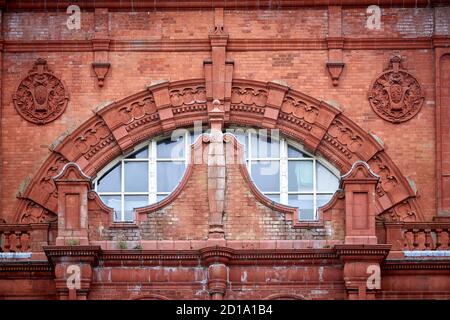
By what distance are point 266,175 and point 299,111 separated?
151 centimetres

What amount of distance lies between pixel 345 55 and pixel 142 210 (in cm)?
647

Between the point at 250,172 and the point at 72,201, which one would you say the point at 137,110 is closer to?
the point at 250,172

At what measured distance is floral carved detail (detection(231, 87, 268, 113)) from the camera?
196 feet

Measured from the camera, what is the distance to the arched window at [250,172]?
196ft

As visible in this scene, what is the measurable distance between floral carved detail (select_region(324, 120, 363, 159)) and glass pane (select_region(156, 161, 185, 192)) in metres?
3.14

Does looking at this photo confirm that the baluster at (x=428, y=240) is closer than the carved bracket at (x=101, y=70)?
Yes

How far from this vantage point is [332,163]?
5969cm

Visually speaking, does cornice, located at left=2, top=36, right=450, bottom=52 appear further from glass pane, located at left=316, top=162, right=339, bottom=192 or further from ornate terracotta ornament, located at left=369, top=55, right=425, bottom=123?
glass pane, located at left=316, top=162, right=339, bottom=192

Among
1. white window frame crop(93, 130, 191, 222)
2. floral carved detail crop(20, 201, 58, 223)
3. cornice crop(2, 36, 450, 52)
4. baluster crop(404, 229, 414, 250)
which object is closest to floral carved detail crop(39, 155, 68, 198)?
floral carved detail crop(20, 201, 58, 223)

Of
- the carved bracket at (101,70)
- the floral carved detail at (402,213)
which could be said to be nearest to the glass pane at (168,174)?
the carved bracket at (101,70)

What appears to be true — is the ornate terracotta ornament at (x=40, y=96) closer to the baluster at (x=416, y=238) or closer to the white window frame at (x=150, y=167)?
the white window frame at (x=150, y=167)

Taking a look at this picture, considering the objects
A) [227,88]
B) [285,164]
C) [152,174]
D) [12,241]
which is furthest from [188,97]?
[12,241]

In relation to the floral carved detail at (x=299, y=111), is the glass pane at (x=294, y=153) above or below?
below
